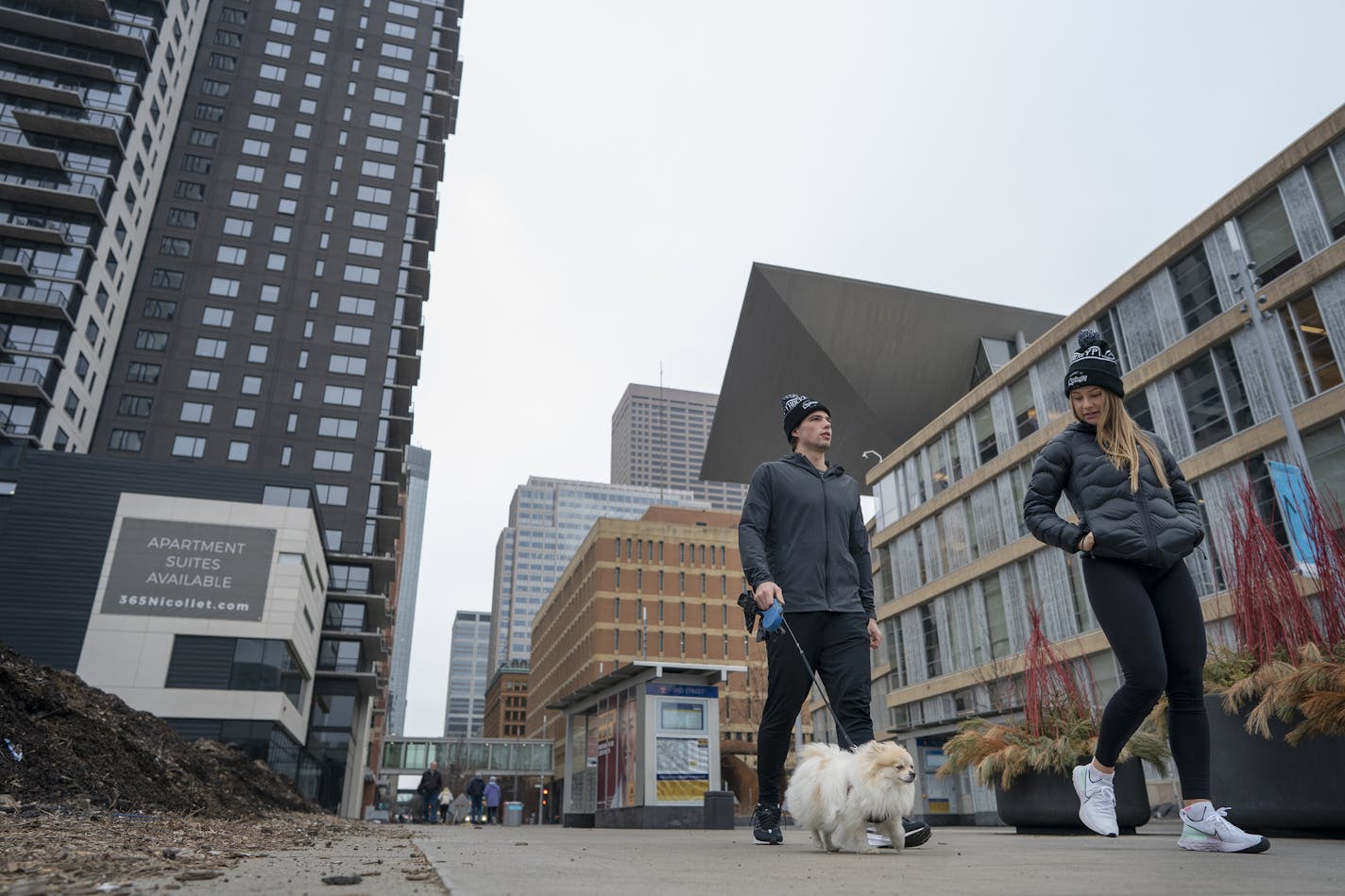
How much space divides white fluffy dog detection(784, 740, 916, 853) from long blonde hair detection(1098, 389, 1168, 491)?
1.73m

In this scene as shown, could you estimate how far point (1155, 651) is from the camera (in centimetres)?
378

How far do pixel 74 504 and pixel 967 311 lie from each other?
4094 cm

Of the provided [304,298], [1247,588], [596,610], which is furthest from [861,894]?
[596,610]

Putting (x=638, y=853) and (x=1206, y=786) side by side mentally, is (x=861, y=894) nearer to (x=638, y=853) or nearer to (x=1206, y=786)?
(x=638, y=853)

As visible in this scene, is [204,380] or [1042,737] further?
[204,380]

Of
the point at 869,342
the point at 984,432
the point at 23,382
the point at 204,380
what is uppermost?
the point at 204,380

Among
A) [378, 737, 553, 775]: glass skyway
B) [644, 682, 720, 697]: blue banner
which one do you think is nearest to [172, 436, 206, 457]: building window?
[378, 737, 553, 775]: glass skyway

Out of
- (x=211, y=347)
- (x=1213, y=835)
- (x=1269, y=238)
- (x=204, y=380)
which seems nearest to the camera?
(x=1213, y=835)

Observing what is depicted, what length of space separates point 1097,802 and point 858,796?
109 cm

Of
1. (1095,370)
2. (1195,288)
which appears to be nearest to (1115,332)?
(1195,288)

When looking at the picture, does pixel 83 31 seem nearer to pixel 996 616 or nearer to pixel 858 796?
pixel 996 616

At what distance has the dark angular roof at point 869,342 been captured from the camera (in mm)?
38969

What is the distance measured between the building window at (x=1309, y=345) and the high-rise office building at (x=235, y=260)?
4002 cm

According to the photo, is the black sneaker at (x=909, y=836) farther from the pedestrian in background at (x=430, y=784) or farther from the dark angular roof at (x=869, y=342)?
the dark angular roof at (x=869, y=342)
